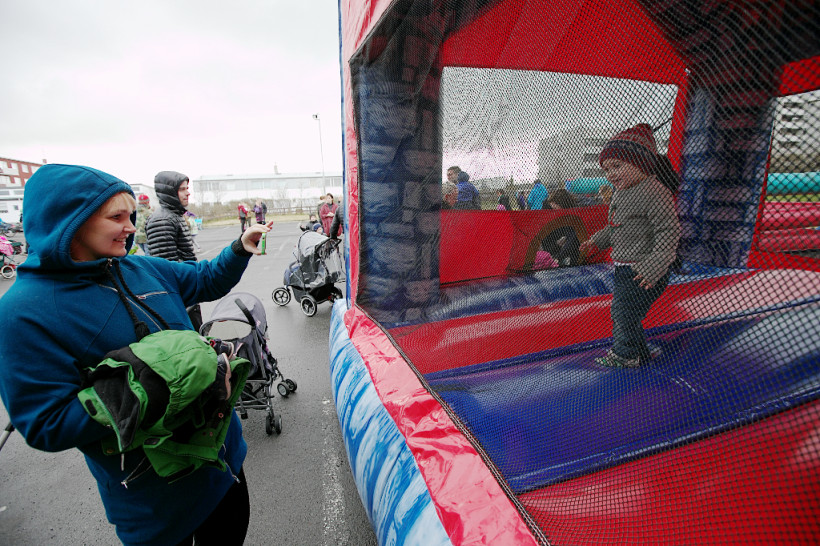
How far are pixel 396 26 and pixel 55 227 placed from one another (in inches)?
70.9

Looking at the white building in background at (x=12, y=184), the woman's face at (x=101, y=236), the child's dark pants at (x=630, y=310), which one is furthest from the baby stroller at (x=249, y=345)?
the white building in background at (x=12, y=184)

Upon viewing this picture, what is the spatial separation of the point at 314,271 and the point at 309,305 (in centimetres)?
56

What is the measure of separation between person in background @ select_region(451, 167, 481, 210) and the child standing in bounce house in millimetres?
590

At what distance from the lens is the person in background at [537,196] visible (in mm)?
1545

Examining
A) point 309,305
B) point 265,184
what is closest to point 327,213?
point 309,305

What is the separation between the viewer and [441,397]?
173cm

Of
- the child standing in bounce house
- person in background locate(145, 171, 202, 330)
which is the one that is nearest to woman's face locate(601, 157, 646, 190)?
the child standing in bounce house

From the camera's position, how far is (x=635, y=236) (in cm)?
136

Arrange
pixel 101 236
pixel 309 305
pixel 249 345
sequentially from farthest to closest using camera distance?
pixel 309 305 → pixel 249 345 → pixel 101 236

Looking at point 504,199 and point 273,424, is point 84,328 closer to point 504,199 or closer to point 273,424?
point 504,199

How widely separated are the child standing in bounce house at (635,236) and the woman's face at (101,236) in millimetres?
1533

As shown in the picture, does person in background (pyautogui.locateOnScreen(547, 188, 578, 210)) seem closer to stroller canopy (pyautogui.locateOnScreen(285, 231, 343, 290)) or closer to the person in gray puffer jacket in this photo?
the person in gray puffer jacket

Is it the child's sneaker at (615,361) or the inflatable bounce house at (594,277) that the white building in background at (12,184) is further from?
the child's sneaker at (615,361)

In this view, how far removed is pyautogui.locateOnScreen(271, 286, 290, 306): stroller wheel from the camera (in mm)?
5855
